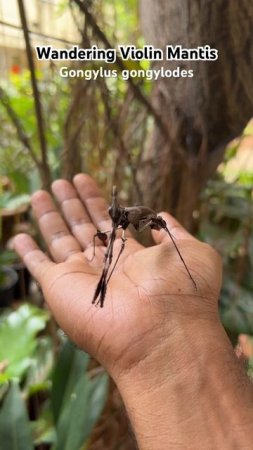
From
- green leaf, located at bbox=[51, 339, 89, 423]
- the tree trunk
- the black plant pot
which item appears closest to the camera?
the tree trunk

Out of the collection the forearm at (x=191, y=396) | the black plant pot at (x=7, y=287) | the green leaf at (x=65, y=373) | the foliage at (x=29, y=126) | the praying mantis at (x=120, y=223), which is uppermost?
the foliage at (x=29, y=126)

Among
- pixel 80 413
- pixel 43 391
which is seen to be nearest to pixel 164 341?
pixel 80 413

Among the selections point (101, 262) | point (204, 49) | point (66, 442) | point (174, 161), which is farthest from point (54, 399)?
point (204, 49)

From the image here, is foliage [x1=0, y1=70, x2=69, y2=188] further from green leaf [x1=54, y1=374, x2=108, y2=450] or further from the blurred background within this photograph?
green leaf [x1=54, y1=374, x2=108, y2=450]

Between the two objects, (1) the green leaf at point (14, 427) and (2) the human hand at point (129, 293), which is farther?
(1) the green leaf at point (14, 427)

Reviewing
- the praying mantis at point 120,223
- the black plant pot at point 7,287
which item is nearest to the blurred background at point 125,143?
the praying mantis at point 120,223

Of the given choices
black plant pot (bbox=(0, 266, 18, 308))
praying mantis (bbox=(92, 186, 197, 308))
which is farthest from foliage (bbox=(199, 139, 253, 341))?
black plant pot (bbox=(0, 266, 18, 308))

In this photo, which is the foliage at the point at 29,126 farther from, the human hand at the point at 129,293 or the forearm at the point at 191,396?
the forearm at the point at 191,396
